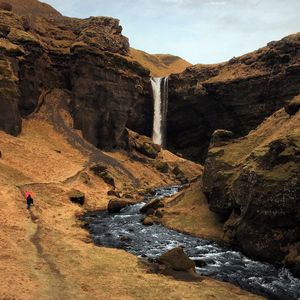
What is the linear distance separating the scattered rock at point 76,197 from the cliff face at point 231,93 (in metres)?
68.8

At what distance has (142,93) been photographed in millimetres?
125375

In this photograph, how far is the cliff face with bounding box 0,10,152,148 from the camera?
302 ft

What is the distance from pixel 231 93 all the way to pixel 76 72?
148 feet

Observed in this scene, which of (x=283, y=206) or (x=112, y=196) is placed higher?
(x=283, y=206)


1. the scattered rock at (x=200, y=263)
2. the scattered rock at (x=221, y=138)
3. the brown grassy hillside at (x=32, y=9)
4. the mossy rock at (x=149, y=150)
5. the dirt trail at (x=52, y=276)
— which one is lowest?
the scattered rock at (x=200, y=263)

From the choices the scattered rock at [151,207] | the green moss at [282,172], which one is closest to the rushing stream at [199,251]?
the scattered rock at [151,207]

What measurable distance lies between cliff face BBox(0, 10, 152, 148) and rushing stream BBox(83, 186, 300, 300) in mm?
42352

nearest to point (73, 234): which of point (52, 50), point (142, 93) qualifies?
point (52, 50)

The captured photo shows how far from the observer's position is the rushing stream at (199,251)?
29.9 m

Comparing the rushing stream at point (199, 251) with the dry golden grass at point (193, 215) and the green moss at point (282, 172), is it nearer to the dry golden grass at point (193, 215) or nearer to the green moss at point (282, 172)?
the dry golden grass at point (193, 215)

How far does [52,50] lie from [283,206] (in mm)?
89178

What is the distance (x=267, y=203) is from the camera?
121 feet

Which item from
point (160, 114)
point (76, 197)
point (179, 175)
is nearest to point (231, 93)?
point (160, 114)

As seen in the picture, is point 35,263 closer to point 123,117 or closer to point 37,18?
point 123,117
